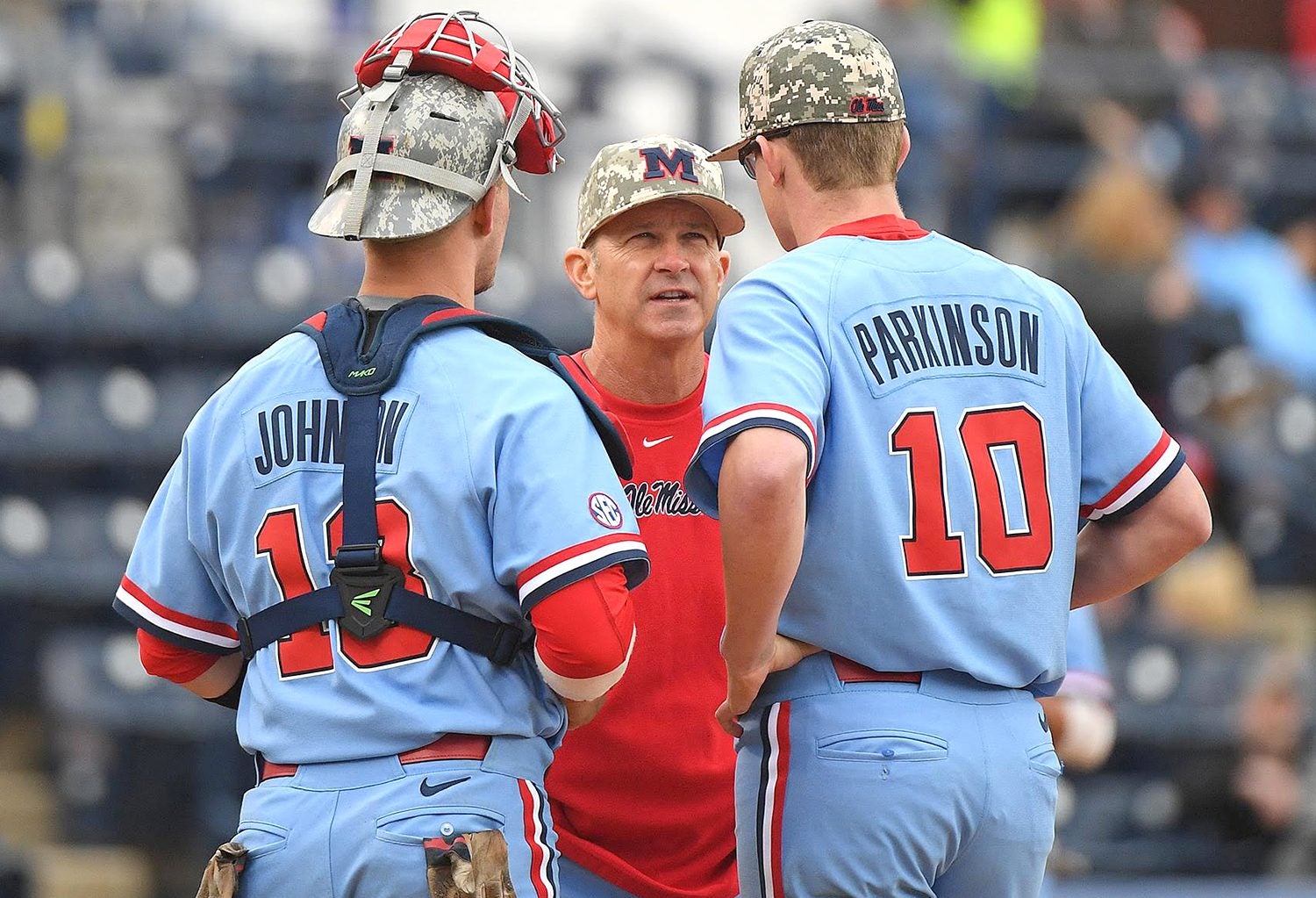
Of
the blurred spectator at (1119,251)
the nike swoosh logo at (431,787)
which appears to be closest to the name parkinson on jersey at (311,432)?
the nike swoosh logo at (431,787)

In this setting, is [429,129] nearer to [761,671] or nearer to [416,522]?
[416,522]

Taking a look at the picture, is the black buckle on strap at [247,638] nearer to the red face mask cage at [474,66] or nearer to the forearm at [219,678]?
the forearm at [219,678]

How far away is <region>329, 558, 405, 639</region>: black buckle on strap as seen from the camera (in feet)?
9.09

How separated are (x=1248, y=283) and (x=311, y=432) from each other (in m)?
8.92

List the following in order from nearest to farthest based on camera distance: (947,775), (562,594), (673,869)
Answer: (562,594), (947,775), (673,869)

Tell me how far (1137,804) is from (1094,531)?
576 cm

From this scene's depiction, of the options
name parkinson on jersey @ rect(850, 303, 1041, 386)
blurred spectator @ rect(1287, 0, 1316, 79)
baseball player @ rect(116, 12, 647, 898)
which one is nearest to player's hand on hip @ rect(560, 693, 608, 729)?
baseball player @ rect(116, 12, 647, 898)

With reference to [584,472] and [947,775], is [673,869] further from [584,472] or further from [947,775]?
[584,472]

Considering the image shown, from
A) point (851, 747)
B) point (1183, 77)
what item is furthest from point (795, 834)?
point (1183, 77)

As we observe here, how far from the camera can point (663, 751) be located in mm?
3514

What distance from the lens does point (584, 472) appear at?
2.83m

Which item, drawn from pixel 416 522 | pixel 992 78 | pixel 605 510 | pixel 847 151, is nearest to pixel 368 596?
pixel 416 522

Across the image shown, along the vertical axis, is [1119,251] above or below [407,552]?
above

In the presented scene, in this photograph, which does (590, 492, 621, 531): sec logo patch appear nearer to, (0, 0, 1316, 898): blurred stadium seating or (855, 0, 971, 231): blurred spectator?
(0, 0, 1316, 898): blurred stadium seating
